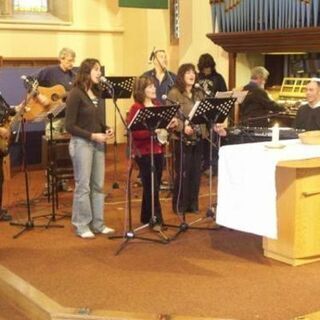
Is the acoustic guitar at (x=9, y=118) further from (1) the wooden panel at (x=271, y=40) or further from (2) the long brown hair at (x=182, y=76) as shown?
(1) the wooden panel at (x=271, y=40)

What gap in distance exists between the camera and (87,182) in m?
5.89

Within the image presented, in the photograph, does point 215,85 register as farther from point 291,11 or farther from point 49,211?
point 49,211

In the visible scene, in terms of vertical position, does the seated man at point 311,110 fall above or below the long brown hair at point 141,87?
below

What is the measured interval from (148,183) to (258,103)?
2335 mm

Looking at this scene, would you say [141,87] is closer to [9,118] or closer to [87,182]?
[87,182]

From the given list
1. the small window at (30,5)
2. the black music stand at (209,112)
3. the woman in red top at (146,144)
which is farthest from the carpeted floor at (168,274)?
the small window at (30,5)

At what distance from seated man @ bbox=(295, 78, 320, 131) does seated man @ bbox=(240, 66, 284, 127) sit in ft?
4.48

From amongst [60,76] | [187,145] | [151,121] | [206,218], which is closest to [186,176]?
[187,145]

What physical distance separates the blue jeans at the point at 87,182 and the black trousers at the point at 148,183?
1.19ft

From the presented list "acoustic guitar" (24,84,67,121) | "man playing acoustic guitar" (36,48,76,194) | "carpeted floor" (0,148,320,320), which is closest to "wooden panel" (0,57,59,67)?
"man playing acoustic guitar" (36,48,76,194)

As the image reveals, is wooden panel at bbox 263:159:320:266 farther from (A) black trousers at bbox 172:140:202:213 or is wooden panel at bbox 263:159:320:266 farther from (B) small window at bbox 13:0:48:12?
(B) small window at bbox 13:0:48:12

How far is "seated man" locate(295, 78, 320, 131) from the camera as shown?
6391 mm

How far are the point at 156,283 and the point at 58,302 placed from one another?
2.42 feet

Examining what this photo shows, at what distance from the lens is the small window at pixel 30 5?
1109 cm
